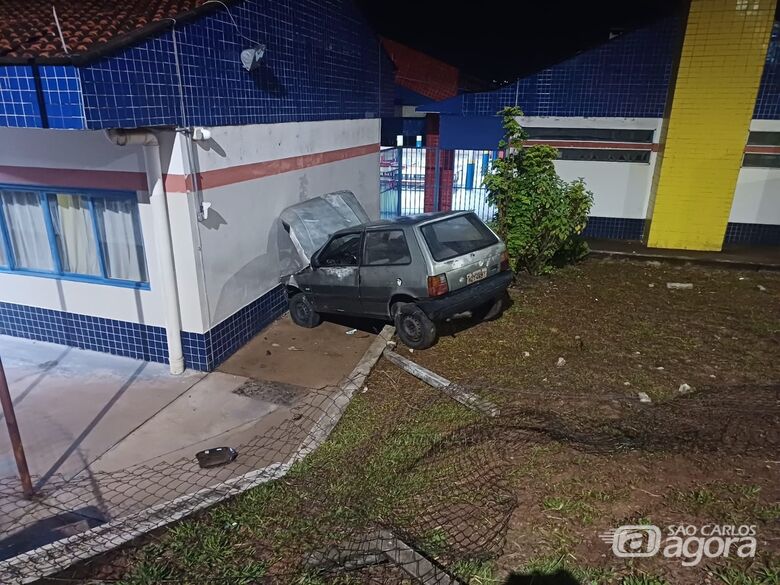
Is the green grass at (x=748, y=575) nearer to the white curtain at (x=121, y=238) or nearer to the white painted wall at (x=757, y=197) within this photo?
the white curtain at (x=121, y=238)

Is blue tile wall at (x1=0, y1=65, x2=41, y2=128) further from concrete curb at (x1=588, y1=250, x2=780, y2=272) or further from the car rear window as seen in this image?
concrete curb at (x1=588, y1=250, x2=780, y2=272)

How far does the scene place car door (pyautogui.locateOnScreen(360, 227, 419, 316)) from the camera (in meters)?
6.80

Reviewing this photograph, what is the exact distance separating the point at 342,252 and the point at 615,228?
8.54 m

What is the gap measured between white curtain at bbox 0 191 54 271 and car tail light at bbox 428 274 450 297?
4.99 metres

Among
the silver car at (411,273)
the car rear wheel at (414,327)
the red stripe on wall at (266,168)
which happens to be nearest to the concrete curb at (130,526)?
the car rear wheel at (414,327)

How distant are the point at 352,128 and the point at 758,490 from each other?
8.77 meters

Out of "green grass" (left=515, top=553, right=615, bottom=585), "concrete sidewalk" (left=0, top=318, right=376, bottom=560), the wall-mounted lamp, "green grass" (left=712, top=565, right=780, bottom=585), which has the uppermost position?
the wall-mounted lamp

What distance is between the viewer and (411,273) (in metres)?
6.73

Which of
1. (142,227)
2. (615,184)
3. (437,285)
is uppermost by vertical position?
(142,227)

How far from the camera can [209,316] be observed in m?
6.59

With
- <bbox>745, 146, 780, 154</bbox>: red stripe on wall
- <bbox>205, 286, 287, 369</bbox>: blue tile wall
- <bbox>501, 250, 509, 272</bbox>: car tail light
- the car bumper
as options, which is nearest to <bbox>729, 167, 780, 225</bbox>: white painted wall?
<bbox>745, 146, 780, 154</bbox>: red stripe on wall

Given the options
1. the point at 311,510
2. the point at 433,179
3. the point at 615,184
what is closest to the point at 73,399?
the point at 311,510

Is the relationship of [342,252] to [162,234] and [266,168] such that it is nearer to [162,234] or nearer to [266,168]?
[266,168]

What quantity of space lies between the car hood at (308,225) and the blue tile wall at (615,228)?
6988mm
